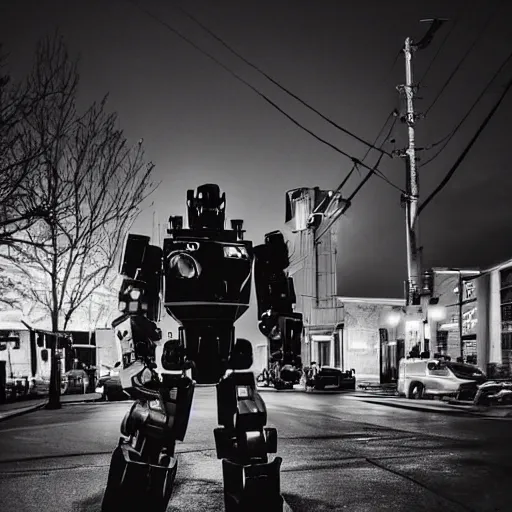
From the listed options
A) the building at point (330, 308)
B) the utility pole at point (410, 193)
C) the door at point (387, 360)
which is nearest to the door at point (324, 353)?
the building at point (330, 308)

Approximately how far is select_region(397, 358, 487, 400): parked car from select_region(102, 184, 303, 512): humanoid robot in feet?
57.0

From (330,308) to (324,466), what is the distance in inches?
1382

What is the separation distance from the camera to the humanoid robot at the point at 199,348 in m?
Answer: 4.76

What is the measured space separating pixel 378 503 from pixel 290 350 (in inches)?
A: 74.0

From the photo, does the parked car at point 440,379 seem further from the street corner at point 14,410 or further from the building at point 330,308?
the street corner at point 14,410

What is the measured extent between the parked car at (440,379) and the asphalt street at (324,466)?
7.29 metres

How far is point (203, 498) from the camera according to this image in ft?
20.9

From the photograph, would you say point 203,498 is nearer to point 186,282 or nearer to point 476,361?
point 186,282

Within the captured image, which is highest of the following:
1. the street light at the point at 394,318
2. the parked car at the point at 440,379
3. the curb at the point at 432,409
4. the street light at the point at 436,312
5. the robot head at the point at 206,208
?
the robot head at the point at 206,208

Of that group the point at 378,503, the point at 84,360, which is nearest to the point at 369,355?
the point at 84,360

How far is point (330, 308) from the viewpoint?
141 ft

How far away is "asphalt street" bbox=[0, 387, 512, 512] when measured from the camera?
618 centimetres

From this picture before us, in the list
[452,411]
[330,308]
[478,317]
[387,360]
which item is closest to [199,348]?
[452,411]

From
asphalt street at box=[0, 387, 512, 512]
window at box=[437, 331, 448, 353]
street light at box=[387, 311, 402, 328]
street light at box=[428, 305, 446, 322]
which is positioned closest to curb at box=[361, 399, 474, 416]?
asphalt street at box=[0, 387, 512, 512]
